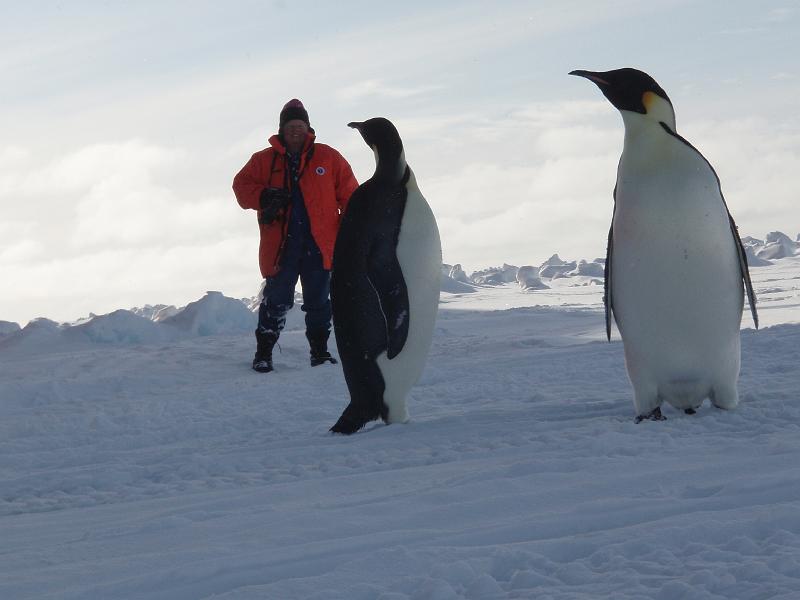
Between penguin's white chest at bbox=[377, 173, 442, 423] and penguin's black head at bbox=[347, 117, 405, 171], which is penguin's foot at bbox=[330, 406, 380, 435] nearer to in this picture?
penguin's white chest at bbox=[377, 173, 442, 423]

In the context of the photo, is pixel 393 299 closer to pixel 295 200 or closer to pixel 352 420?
pixel 352 420

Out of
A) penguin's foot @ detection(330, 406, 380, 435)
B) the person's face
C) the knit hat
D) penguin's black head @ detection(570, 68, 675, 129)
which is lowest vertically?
penguin's foot @ detection(330, 406, 380, 435)

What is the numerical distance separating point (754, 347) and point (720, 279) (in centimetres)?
236

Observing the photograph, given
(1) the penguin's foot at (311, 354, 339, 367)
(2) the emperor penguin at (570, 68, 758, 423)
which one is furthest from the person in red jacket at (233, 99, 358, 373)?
(2) the emperor penguin at (570, 68, 758, 423)

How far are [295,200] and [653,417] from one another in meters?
3.61

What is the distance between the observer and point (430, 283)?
3775mm

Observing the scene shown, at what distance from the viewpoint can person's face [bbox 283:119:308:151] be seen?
6.20 m

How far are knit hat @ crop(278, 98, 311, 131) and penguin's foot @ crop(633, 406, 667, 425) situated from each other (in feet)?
12.2

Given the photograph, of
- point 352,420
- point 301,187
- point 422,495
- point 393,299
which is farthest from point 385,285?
point 301,187

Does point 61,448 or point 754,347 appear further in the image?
point 754,347

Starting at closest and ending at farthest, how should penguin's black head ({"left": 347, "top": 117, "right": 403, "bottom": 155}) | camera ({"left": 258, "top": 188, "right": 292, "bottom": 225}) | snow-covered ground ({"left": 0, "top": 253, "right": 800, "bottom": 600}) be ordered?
snow-covered ground ({"left": 0, "top": 253, "right": 800, "bottom": 600}), penguin's black head ({"left": 347, "top": 117, "right": 403, "bottom": 155}), camera ({"left": 258, "top": 188, "right": 292, "bottom": 225})

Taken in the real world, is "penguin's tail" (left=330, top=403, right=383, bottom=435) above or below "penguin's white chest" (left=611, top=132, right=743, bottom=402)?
below

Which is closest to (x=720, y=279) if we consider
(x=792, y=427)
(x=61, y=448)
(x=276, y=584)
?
(x=792, y=427)

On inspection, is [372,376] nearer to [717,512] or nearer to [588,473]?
[588,473]
